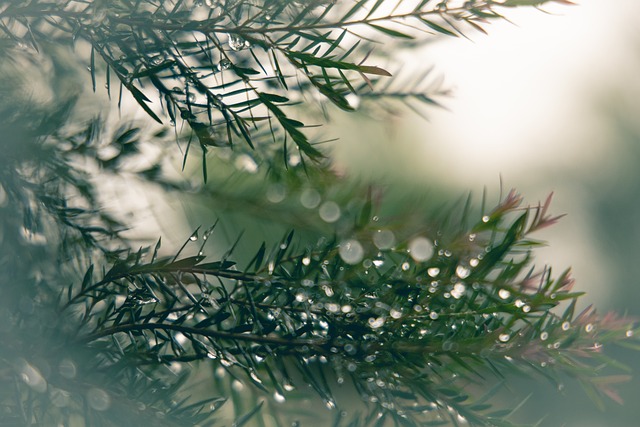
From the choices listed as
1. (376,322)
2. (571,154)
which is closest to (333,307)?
(376,322)

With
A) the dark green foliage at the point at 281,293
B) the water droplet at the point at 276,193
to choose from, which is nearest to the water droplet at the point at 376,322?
the dark green foliage at the point at 281,293

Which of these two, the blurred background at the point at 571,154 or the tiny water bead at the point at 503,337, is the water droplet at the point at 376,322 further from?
the blurred background at the point at 571,154

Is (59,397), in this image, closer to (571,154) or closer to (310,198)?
(310,198)

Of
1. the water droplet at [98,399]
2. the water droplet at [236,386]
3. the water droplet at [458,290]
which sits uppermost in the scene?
the water droplet at [458,290]

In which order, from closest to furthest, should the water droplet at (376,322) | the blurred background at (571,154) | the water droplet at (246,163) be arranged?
the water droplet at (376,322), the water droplet at (246,163), the blurred background at (571,154)

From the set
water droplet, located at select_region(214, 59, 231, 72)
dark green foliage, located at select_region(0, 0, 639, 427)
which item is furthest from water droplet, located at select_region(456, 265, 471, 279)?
water droplet, located at select_region(214, 59, 231, 72)

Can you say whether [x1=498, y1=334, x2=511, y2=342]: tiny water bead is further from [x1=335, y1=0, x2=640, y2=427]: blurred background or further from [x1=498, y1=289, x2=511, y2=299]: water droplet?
[x1=335, y1=0, x2=640, y2=427]: blurred background
